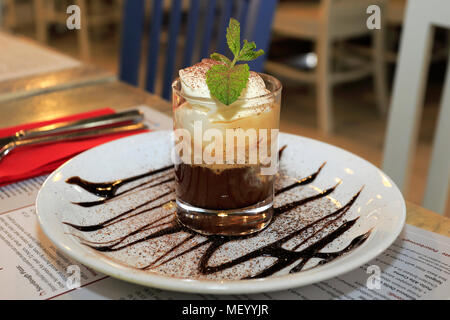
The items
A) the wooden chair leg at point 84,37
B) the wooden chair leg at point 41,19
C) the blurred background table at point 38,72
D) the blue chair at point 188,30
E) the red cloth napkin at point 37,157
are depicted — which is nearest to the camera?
the red cloth napkin at point 37,157

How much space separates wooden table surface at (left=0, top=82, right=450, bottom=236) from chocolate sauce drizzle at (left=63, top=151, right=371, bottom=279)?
33 cm

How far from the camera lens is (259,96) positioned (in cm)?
55

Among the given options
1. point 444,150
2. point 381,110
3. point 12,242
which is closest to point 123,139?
point 12,242

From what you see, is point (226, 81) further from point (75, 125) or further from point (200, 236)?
point (75, 125)

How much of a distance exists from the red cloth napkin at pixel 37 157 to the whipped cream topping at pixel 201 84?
28 cm

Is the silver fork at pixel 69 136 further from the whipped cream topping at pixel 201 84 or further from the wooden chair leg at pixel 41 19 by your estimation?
the wooden chair leg at pixel 41 19

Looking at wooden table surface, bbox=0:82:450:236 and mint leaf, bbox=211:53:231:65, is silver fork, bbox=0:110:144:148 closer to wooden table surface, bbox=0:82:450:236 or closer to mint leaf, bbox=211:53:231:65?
wooden table surface, bbox=0:82:450:236

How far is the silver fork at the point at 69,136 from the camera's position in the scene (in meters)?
0.78

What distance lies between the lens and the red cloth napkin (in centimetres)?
74

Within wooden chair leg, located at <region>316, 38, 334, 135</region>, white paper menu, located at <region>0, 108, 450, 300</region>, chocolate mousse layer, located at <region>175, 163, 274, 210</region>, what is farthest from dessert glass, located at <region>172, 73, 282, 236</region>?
wooden chair leg, located at <region>316, 38, 334, 135</region>

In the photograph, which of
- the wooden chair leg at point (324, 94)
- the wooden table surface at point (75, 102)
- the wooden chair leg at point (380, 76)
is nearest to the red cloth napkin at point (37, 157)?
the wooden table surface at point (75, 102)

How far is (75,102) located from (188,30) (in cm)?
44

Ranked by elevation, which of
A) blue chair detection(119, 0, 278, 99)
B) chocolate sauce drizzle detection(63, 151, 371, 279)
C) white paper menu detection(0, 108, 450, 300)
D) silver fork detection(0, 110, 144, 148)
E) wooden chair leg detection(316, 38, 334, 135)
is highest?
blue chair detection(119, 0, 278, 99)

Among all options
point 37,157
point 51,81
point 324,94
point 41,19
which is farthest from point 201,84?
point 41,19
